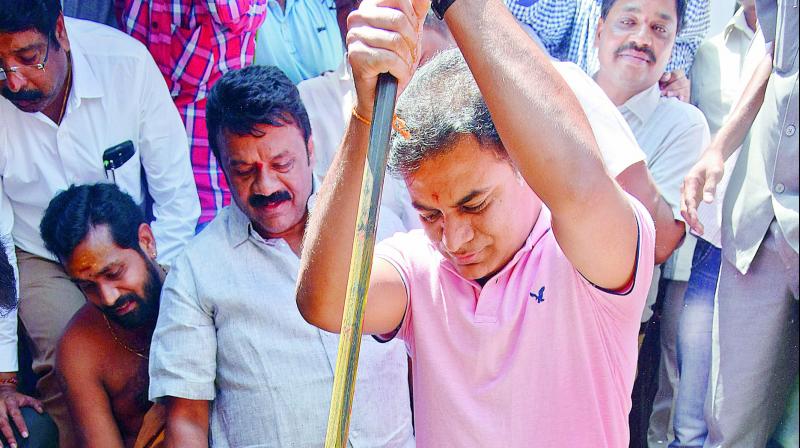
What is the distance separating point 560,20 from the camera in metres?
3.74

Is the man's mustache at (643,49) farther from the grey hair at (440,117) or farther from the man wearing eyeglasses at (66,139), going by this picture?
the grey hair at (440,117)

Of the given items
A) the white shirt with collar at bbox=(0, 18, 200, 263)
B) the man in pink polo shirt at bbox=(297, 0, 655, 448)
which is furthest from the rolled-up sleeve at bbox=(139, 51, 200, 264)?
the man in pink polo shirt at bbox=(297, 0, 655, 448)

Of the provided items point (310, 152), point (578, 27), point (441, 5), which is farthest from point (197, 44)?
point (441, 5)

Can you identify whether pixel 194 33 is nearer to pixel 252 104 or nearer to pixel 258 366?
pixel 252 104

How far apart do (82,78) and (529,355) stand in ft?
6.97

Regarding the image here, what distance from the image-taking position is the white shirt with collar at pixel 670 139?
127 inches

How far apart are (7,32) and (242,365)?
1.27 meters

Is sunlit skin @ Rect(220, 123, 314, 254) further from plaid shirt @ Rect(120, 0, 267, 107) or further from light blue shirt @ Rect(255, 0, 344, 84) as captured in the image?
light blue shirt @ Rect(255, 0, 344, 84)

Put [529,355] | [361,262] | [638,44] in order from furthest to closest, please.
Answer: [638,44]
[529,355]
[361,262]

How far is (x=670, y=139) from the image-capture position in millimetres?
3285

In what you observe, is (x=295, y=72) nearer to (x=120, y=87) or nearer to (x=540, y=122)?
(x=120, y=87)

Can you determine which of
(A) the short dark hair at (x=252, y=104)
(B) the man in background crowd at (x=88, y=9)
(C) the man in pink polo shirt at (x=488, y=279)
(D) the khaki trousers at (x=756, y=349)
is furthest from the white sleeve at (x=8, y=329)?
(D) the khaki trousers at (x=756, y=349)

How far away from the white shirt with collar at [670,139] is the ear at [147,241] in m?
1.67

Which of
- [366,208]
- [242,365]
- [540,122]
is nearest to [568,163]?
[540,122]
